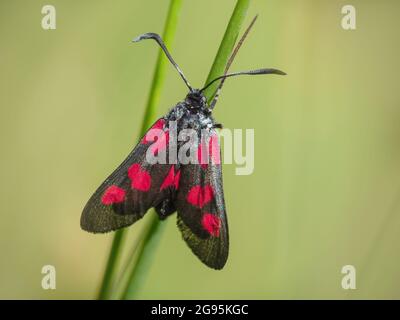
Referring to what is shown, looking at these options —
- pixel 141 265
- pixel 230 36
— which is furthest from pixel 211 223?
pixel 230 36

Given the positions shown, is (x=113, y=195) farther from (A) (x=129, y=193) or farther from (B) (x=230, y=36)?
(B) (x=230, y=36)

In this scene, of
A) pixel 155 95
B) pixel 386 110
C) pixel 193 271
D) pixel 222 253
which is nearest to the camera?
pixel 155 95

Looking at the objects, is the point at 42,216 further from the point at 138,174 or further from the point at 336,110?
the point at 336,110

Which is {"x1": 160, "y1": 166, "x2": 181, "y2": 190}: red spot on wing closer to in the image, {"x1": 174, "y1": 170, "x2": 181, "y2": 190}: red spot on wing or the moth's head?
{"x1": 174, "y1": 170, "x2": 181, "y2": 190}: red spot on wing

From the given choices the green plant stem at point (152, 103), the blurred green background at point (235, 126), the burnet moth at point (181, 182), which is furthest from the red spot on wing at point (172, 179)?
the blurred green background at point (235, 126)

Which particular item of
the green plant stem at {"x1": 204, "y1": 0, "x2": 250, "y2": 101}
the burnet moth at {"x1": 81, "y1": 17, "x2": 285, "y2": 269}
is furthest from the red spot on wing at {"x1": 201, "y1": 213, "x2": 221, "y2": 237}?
the green plant stem at {"x1": 204, "y1": 0, "x2": 250, "y2": 101}

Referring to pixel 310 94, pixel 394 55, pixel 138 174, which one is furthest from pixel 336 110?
pixel 138 174
